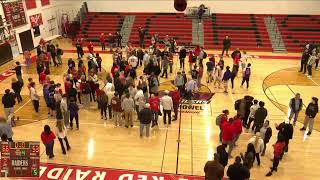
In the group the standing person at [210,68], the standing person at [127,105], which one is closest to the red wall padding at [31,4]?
the standing person at [210,68]

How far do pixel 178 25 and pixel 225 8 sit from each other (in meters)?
4.39

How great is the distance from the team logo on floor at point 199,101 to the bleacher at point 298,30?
11.0 metres

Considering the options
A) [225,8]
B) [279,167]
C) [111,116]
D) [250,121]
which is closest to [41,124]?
[111,116]

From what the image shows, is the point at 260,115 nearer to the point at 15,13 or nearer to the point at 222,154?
the point at 222,154

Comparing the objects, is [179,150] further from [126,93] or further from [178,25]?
[178,25]

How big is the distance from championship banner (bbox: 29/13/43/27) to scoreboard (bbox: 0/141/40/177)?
678 inches

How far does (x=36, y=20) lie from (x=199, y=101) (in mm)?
15050

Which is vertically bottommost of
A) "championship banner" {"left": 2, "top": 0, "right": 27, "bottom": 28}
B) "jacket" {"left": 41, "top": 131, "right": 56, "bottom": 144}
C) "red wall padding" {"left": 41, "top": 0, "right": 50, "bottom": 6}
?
"jacket" {"left": 41, "top": 131, "right": 56, "bottom": 144}

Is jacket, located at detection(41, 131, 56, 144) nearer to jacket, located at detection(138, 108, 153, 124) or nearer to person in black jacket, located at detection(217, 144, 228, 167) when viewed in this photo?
jacket, located at detection(138, 108, 153, 124)

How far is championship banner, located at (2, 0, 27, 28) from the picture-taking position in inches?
782

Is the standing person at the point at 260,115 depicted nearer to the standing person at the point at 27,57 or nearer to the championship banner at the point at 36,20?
the standing person at the point at 27,57

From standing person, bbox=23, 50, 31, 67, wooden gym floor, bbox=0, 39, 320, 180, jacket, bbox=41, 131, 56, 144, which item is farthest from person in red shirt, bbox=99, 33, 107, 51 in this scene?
jacket, bbox=41, 131, 56, 144

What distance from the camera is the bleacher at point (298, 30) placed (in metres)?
23.6

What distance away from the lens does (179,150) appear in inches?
424
